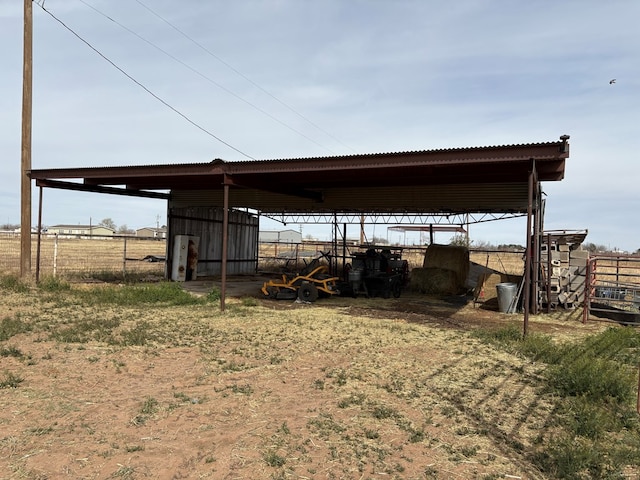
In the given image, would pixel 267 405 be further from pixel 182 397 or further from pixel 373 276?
pixel 373 276

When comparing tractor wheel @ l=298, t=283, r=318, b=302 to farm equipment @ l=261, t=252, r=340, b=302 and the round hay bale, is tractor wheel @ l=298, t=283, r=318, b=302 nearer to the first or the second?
farm equipment @ l=261, t=252, r=340, b=302

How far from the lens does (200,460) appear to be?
12.3ft

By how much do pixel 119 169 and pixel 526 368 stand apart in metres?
11.6

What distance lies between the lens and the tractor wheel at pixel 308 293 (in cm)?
1304

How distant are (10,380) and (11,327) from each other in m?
3.23

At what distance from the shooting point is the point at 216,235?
21984 mm

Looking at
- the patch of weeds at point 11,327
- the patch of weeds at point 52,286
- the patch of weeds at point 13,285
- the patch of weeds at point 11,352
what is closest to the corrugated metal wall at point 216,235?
the patch of weeds at point 52,286

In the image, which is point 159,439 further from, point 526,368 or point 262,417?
point 526,368

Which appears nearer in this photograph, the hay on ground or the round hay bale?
the round hay bale

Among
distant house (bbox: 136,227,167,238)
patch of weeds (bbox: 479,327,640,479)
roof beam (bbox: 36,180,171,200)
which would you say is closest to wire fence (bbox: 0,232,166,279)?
roof beam (bbox: 36,180,171,200)

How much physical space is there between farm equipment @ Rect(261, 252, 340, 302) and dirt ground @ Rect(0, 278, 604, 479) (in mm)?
4057

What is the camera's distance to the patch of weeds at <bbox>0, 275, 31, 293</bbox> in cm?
1291

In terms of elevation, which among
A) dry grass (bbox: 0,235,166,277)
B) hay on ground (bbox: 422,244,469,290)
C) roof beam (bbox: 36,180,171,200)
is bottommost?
dry grass (bbox: 0,235,166,277)

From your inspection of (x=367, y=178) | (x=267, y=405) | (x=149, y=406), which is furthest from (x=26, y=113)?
(x=267, y=405)
